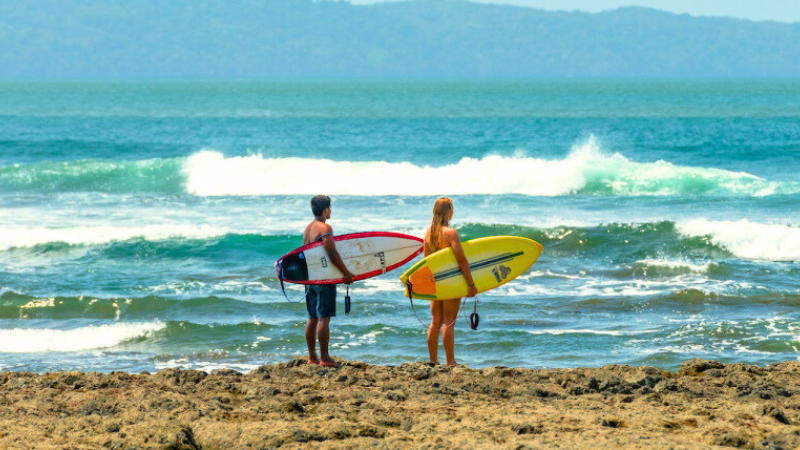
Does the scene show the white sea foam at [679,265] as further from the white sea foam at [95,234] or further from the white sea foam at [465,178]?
the white sea foam at [465,178]

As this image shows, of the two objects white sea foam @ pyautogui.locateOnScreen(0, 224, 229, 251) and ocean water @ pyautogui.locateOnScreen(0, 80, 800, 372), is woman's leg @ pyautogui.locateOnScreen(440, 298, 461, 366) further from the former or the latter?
white sea foam @ pyautogui.locateOnScreen(0, 224, 229, 251)

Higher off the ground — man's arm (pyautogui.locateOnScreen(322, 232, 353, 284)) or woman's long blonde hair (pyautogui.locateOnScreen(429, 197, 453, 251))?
woman's long blonde hair (pyautogui.locateOnScreen(429, 197, 453, 251))

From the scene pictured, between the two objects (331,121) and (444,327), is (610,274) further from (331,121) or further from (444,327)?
(331,121)

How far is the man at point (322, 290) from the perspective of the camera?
6.99 m

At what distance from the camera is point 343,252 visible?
8055 mm

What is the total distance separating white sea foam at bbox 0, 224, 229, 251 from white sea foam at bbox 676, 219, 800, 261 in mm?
8723

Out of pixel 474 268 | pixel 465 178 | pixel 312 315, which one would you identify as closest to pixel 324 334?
pixel 312 315

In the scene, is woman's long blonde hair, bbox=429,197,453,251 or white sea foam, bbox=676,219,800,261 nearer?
woman's long blonde hair, bbox=429,197,453,251

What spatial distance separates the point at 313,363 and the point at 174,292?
5.26 metres

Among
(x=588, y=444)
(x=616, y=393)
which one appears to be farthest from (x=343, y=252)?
(x=588, y=444)

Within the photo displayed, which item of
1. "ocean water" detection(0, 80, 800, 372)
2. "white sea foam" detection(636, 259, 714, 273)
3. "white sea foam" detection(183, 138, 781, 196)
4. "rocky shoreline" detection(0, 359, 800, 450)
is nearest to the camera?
"rocky shoreline" detection(0, 359, 800, 450)

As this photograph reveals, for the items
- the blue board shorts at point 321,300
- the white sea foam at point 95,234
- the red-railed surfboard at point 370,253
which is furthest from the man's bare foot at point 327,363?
the white sea foam at point 95,234

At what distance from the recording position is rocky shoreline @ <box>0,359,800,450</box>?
541 cm

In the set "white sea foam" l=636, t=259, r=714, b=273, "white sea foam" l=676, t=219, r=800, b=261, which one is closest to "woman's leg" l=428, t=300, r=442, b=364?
"white sea foam" l=636, t=259, r=714, b=273
